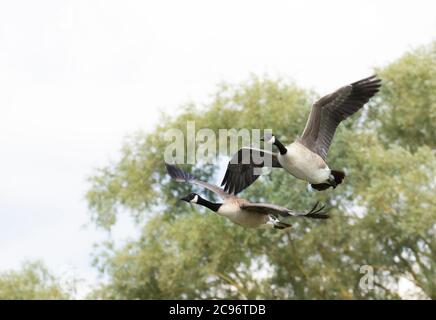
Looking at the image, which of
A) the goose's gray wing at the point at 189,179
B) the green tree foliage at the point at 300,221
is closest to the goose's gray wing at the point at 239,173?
the goose's gray wing at the point at 189,179

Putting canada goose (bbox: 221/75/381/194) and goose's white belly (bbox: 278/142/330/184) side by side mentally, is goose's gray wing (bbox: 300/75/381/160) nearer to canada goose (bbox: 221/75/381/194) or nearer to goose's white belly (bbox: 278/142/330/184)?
canada goose (bbox: 221/75/381/194)

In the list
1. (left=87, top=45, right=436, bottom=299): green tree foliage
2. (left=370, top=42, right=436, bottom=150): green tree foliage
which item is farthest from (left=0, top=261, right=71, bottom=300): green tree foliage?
(left=370, top=42, right=436, bottom=150): green tree foliage

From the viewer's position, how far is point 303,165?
12789 millimetres

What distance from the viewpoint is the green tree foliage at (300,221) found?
92.9 ft

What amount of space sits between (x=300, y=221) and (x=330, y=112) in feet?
54.6

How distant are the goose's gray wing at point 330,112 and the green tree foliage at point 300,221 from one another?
13.6 m

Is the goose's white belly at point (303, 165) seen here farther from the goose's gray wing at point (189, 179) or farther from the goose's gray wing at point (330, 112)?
the goose's gray wing at point (189, 179)

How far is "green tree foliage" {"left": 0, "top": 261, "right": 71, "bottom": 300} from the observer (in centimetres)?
3294

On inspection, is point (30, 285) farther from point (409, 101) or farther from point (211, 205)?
point (211, 205)
